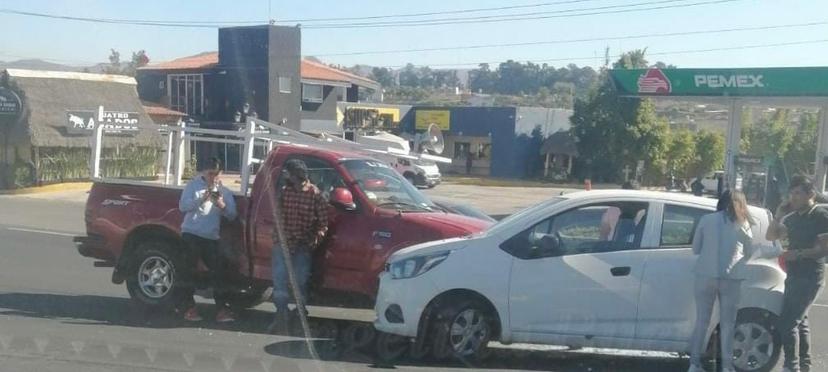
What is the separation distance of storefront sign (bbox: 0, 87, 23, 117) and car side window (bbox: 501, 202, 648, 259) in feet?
99.1

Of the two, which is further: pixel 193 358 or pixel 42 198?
pixel 42 198

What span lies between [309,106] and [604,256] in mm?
45620

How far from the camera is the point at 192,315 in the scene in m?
9.91

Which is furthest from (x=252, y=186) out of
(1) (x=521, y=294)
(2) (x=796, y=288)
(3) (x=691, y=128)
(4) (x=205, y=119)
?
(3) (x=691, y=128)

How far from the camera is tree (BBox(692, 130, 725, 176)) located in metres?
52.9

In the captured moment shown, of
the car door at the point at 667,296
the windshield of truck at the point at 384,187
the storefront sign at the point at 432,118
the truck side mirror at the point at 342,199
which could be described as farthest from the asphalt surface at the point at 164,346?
the storefront sign at the point at 432,118

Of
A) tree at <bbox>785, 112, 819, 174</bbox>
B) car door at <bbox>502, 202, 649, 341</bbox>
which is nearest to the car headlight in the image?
car door at <bbox>502, 202, 649, 341</bbox>

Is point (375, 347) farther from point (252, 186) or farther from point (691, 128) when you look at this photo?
point (691, 128)

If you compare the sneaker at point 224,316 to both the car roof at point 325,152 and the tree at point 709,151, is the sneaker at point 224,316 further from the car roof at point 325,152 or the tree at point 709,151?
the tree at point 709,151

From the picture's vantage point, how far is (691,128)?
6041cm

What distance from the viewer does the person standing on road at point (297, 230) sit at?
923 centimetres

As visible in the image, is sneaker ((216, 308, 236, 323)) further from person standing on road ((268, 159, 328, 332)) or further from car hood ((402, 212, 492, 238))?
car hood ((402, 212, 492, 238))

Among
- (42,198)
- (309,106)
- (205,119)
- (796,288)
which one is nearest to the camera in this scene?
(796,288)

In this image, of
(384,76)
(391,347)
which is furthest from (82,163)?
(384,76)
